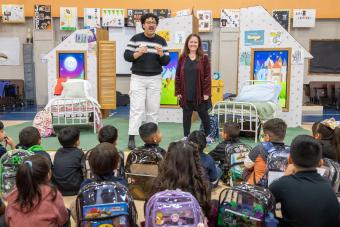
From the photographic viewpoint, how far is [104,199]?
1991 mm

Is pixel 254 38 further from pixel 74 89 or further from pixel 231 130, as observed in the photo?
pixel 231 130

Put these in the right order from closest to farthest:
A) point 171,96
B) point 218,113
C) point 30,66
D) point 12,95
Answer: point 218,113
point 171,96
point 12,95
point 30,66

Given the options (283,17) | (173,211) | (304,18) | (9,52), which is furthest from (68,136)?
(9,52)

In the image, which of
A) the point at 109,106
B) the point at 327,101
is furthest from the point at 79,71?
the point at 327,101

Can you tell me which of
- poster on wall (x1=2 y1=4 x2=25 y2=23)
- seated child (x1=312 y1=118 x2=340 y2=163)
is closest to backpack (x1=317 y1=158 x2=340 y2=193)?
seated child (x1=312 y1=118 x2=340 y2=163)

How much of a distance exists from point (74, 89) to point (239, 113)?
259 centimetres

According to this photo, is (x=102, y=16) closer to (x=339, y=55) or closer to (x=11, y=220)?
(x=339, y=55)

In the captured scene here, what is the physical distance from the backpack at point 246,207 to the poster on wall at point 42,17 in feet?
30.8

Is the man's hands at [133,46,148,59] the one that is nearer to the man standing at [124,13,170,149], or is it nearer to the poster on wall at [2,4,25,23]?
the man standing at [124,13,170,149]

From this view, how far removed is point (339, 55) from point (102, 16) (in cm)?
608

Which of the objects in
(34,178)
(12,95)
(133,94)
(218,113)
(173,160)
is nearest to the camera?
(34,178)

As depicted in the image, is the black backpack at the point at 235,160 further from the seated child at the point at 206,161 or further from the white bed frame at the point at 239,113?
the white bed frame at the point at 239,113

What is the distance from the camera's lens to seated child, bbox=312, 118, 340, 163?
299cm

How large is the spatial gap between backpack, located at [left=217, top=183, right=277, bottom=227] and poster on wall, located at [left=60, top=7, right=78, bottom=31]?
9099 millimetres
